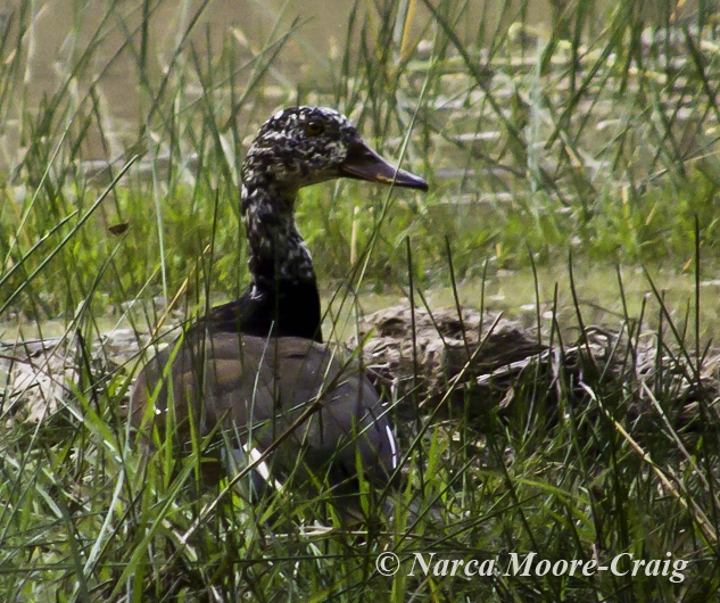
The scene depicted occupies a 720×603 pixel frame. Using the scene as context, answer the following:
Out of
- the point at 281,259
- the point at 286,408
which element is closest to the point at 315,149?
the point at 281,259

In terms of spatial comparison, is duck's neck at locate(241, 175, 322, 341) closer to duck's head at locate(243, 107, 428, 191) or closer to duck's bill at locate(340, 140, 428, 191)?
duck's head at locate(243, 107, 428, 191)

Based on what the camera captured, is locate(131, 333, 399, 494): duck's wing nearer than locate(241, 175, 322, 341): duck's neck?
Yes

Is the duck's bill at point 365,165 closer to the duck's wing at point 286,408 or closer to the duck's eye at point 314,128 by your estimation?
the duck's eye at point 314,128

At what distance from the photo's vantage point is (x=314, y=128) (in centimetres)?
321

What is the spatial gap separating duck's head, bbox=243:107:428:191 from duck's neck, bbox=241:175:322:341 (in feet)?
0.21

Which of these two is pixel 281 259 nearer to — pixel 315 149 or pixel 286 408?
pixel 315 149

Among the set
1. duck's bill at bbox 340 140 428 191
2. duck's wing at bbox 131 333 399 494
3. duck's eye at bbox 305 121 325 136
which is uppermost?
duck's eye at bbox 305 121 325 136

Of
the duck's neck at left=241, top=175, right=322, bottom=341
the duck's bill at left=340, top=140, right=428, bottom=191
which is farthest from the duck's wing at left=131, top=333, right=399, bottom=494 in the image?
the duck's bill at left=340, top=140, right=428, bottom=191

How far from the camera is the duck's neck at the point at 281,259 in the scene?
10.5 feet

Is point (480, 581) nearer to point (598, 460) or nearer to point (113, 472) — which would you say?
point (598, 460)

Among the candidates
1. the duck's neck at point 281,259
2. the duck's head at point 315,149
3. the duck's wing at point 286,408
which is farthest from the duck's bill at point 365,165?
the duck's wing at point 286,408

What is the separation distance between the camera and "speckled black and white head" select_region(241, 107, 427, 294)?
10.5ft

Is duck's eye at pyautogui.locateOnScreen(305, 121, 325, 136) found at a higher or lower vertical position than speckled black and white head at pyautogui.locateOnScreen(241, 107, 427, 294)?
higher

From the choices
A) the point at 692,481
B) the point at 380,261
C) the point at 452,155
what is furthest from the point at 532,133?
the point at 452,155
